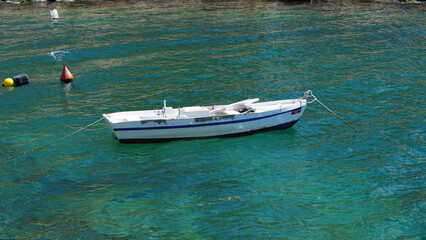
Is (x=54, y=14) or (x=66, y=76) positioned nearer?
(x=66, y=76)

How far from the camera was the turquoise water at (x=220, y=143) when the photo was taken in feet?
52.2

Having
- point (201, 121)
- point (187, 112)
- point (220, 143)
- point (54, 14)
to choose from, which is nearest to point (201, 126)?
point (201, 121)

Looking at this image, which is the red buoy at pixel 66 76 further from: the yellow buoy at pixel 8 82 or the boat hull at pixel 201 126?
the boat hull at pixel 201 126

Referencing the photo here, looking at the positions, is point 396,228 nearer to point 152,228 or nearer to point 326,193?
point 326,193

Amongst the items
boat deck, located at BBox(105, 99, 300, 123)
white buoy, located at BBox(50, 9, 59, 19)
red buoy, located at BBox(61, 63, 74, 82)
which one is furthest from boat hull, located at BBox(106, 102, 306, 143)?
white buoy, located at BBox(50, 9, 59, 19)

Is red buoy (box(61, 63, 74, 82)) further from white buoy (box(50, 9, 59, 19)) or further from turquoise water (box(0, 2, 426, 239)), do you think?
white buoy (box(50, 9, 59, 19))

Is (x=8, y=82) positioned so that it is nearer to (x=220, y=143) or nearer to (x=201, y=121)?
(x=201, y=121)

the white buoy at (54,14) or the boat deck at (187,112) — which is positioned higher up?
the white buoy at (54,14)

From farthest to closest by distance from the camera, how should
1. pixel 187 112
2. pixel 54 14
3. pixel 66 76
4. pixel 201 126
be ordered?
1. pixel 54 14
2. pixel 66 76
3. pixel 187 112
4. pixel 201 126

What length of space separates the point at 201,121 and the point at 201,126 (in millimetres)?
304

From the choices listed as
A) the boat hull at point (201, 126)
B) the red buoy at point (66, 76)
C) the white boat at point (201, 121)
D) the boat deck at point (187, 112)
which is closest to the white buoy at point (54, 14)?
the red buoy at point (66, 76)

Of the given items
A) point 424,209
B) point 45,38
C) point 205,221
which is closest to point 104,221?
point 205,221

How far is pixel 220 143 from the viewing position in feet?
74.0

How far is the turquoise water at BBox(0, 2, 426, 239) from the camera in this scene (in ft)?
52.2
